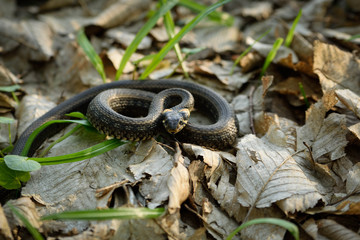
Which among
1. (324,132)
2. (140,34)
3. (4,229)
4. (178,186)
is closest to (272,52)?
(324,132)

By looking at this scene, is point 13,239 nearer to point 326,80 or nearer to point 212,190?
point 212,190

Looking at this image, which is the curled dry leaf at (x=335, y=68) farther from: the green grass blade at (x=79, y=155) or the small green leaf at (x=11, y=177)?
the small green leaf at (x=11, y=177)

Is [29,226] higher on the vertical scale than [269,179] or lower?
higher

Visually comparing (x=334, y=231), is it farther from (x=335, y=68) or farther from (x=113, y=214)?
(x=335, y=68)

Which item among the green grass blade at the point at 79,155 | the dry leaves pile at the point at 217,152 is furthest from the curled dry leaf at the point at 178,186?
the green grass blade at the point at 79,155

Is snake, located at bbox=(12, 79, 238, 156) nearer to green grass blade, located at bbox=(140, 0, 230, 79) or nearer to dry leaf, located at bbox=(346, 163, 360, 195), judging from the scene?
green grass blade, located at bbox=(140, 0, 230, 79)

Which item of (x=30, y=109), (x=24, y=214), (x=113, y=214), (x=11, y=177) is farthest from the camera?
(x=30, y=109)

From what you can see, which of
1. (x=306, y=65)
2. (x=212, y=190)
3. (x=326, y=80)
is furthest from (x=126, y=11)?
(x=212, y=190)
